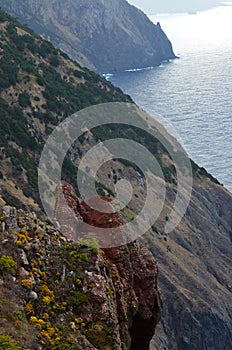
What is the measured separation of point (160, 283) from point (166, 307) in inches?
126

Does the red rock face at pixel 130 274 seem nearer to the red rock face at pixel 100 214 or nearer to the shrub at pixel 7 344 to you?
the red rock face at pixel 100 214

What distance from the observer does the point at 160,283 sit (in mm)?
57812

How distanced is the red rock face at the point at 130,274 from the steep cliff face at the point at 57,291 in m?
0.08

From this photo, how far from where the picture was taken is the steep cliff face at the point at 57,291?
45.6 ft

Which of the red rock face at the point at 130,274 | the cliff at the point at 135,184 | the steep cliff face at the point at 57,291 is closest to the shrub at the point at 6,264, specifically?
the steep cliff face at the point at 57,291

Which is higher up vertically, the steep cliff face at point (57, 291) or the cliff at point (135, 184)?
the steep cliff face at point (57, 291)

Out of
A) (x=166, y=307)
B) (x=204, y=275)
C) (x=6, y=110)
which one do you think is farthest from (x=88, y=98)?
(x=166, y=307)

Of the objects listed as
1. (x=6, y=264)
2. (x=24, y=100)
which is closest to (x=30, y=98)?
(x=24, y=100)

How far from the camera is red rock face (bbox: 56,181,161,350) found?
1881 centimetres

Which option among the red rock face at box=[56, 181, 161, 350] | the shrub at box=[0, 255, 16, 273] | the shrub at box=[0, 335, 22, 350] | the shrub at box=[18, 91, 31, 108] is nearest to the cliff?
the red rock face at box=[56, 181, 161, 350]

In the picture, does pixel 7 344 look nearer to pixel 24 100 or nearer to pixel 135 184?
pixel 24 100

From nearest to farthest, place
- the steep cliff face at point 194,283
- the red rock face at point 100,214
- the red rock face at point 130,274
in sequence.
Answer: the red rock face at point 130,274 → the red rock face at point 100,214 → the steep cliff face at point 194,283

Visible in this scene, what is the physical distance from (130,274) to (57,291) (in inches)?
188

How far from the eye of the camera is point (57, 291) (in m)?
15.5
